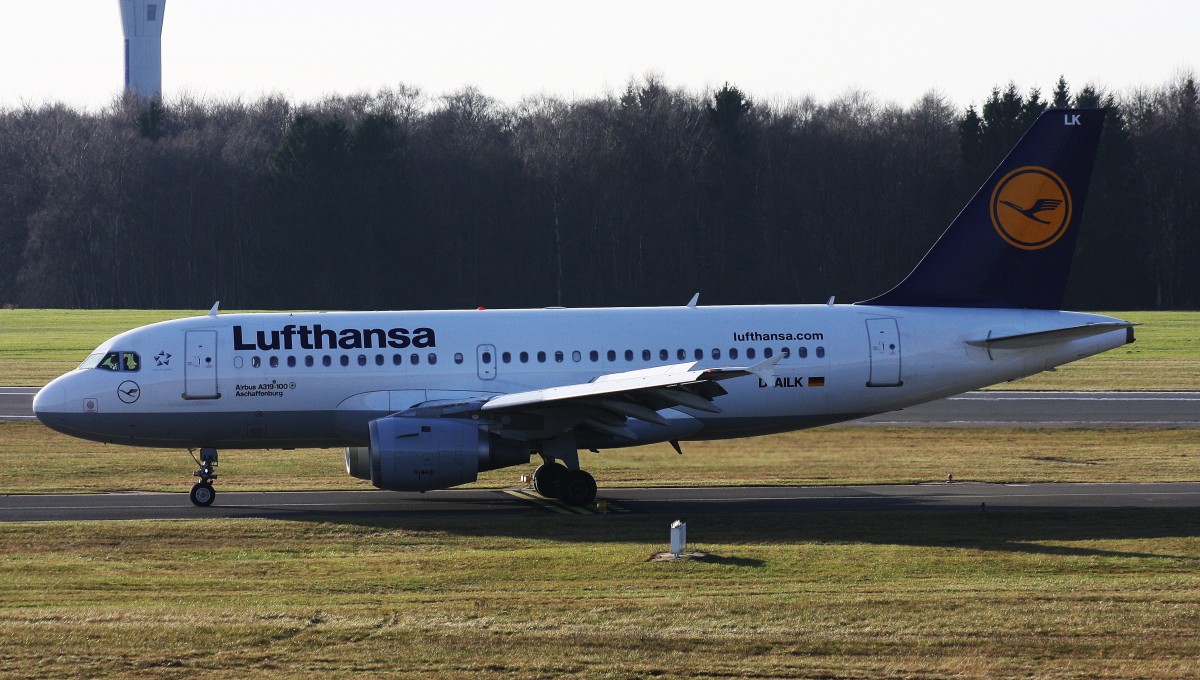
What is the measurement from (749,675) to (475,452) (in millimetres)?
11853

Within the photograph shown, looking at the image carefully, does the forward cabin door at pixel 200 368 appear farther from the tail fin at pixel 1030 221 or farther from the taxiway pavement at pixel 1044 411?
the taxiway pavement at pixel 1044 411

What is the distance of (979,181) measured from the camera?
98.2 metres

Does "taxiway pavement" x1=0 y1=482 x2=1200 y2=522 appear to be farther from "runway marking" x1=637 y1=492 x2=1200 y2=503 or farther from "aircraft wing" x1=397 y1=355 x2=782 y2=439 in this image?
"aircraft wing" x1=397 y1=355 x2=782 y2=439

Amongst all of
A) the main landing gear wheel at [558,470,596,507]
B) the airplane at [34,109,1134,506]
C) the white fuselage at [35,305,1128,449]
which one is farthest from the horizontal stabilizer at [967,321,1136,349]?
the main landing gear wheel at [558,470,596,507]

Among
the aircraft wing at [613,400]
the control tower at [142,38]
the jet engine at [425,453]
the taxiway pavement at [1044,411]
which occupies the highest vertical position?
the control tower at [142,38]

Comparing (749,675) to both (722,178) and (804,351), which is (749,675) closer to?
(804,351)

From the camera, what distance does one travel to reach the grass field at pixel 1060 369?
51875 millimetres

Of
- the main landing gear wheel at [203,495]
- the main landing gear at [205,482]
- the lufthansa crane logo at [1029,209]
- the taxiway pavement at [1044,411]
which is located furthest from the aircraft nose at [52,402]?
the lufthansa crane logo at [1029,209]

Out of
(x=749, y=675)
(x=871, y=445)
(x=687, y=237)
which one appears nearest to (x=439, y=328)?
(x=871, y=445)

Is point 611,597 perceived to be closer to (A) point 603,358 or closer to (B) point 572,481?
(B) point 572,481

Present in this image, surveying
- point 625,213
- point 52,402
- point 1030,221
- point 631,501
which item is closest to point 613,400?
point 631,501

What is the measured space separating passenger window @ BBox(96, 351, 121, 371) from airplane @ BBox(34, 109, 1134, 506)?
5cm

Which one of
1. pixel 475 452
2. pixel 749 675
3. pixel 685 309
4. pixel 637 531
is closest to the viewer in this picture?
pixel 749 675

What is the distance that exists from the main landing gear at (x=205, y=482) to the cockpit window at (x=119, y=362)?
7.31 feet
